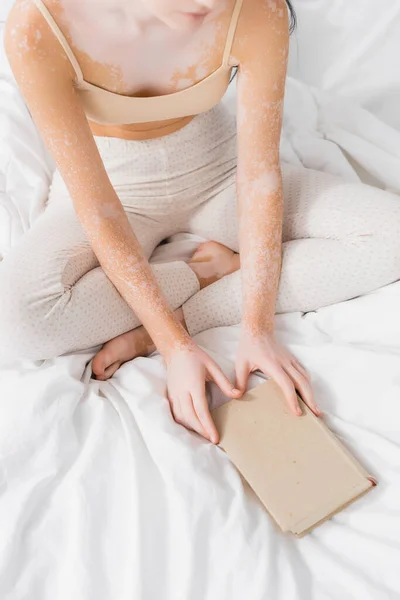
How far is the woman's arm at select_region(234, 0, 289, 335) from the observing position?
92 cm

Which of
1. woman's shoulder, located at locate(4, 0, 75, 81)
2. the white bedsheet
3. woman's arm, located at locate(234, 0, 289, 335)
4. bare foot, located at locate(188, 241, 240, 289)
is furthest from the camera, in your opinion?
bare foot, located at locate(188, 241, 240, 289)

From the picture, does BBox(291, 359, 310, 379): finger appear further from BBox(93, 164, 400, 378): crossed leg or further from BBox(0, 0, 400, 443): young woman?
BBox(93, 164, 400, 378): crossed leg

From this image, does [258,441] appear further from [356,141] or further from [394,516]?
[356,141]

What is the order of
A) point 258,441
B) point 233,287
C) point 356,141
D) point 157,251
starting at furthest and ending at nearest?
point 356,141, point 157,251, point 233,287, point 258,441

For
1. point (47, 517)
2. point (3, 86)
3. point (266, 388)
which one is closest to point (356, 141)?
point (266, 388)

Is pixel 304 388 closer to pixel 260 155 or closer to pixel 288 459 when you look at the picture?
pixel 288 459

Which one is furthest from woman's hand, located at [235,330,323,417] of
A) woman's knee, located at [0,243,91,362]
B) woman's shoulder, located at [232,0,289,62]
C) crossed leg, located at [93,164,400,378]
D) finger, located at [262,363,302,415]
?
woman's shoulder, located at [232,0,289,62]

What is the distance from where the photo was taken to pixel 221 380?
880mm

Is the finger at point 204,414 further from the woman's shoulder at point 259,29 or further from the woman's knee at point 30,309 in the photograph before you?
the woman's shoulder at point 259,29

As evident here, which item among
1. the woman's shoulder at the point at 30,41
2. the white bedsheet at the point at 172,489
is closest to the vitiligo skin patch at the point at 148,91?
the woman's shoulder at the point at 30,41

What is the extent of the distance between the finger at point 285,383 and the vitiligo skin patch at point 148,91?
8cm

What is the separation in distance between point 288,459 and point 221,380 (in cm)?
16

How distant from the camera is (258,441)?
2.68 ft

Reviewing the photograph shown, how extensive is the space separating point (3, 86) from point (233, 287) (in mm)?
808
